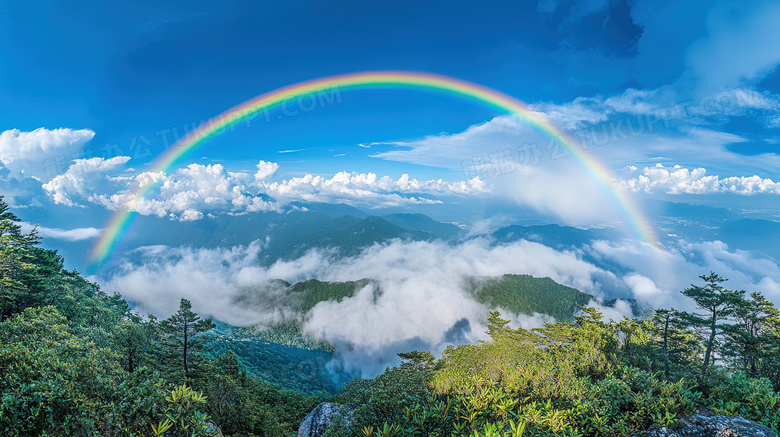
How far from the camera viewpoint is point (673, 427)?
29.5 ft

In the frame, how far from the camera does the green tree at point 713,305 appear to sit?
26.1 meters

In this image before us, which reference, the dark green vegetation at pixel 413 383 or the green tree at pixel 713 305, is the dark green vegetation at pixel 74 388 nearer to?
the dark green vegetation at pixel 413 383

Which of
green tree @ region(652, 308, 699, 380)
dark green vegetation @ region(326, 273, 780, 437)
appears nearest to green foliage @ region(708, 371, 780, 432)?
dark green vegetation @ region(326, 273, 780, 437)

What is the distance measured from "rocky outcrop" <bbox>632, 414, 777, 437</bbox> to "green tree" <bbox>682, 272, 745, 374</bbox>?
81.5 feet

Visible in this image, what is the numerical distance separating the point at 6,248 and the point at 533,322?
21870cm

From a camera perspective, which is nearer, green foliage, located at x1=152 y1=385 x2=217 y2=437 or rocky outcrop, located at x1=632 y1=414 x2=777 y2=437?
green foliage, located at x1=152 y1=385 x2=217 y2=437

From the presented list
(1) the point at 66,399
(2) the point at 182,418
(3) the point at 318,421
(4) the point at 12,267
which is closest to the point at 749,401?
(2) the point at 182,418

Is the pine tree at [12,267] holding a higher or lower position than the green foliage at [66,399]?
higher

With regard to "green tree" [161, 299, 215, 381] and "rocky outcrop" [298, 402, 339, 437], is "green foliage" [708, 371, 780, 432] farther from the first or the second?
"green tree" [161, 299, 215, 381]

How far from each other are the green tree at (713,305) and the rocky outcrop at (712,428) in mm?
24855

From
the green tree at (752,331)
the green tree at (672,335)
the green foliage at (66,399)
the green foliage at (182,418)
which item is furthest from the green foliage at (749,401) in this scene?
the green tree at (672,335)

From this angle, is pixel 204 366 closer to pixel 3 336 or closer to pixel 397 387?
pixel 3 336

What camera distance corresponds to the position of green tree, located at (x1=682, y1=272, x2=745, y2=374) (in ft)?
85.6

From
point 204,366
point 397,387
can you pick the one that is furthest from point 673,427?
point 204,366
